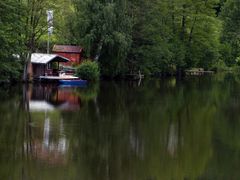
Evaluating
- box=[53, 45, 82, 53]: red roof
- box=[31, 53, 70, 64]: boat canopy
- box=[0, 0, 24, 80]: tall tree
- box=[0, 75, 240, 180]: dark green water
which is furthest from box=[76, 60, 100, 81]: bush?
box=[0, 75, 240, 180]: dark green water

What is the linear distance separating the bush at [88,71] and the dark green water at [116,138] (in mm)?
14551

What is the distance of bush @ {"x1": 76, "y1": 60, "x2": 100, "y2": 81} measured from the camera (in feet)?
170

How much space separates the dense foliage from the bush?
83.9 inches

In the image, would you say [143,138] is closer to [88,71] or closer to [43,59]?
A: [43,59]

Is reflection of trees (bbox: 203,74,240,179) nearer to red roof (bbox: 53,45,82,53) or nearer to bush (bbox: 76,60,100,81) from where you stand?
bush (bbox: 76,60,100,81)

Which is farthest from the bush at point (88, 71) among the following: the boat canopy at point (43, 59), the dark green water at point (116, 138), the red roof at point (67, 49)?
the dark green water at point (116, 138)

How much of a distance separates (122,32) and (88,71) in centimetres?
540

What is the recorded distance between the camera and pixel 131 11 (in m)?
57.3

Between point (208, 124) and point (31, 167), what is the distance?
12.6 meters

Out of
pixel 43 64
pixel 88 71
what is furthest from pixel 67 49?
pixel 43 64

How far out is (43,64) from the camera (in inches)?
2036

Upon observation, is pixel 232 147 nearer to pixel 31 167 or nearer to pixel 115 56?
pixel 31 167

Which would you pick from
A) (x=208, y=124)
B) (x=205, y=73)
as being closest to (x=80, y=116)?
(x=208, y=124)

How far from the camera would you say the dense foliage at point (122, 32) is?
4266cm
